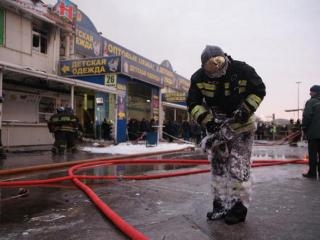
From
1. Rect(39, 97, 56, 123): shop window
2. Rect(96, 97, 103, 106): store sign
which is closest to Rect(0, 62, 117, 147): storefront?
Rect(39, 97, 56, 123): shop window

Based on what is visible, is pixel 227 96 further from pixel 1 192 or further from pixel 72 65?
pixel 72 65

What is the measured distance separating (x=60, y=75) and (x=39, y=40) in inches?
76.2

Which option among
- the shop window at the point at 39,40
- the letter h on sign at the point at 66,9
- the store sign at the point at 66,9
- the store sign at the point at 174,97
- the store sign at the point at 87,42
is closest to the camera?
the shop window at the point at 39,40

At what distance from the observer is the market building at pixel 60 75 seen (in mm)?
14242

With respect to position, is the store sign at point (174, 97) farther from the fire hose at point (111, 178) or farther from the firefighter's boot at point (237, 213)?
the firefighter's boot at point (237, 213)

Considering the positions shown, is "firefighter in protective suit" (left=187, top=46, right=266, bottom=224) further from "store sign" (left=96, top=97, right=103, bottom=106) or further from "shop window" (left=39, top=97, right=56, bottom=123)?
"store sign" (left=96, top=97, right=103, bottom=106)

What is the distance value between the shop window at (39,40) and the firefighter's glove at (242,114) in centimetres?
1558

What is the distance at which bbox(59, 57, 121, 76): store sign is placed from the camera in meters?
18.3

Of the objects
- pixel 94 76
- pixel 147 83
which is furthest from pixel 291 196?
pixel 147 83

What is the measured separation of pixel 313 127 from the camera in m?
6.75

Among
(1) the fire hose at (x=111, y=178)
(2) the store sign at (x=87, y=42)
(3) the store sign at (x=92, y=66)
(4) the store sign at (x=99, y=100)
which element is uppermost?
(2) the store sign at (x=87, y=42)

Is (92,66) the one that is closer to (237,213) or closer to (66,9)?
(66,9)

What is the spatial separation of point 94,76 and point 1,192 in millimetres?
14010

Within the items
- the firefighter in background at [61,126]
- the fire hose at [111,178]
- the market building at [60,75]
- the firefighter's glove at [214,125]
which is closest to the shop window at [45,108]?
the market building at [60,75]
